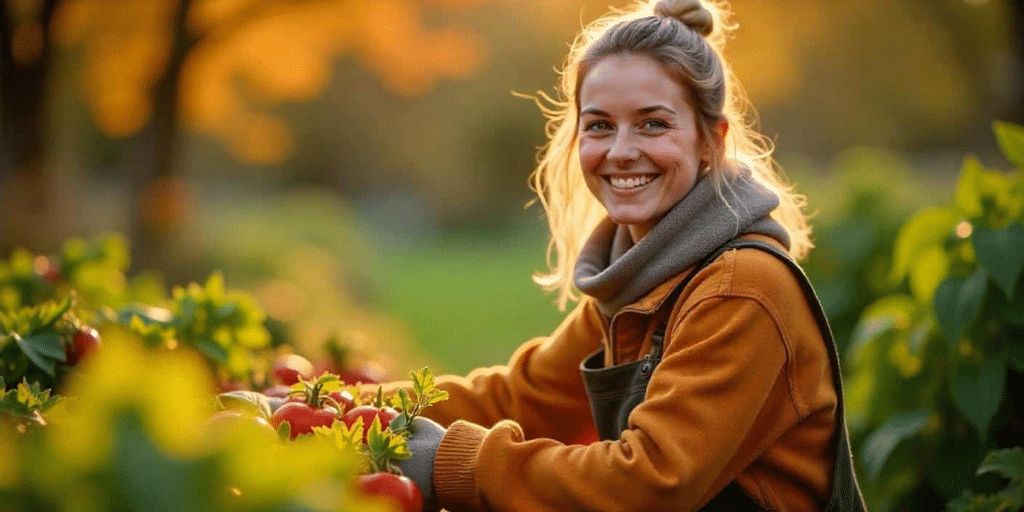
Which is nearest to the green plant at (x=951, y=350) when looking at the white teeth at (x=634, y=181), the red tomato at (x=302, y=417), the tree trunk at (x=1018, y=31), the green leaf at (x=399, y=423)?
the white teeth at (x=634, y=181)

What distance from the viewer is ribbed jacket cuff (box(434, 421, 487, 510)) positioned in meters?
2.16

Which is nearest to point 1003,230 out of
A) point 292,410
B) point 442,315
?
point 292,410

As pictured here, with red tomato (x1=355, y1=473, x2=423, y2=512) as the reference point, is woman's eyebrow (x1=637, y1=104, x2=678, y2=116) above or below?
above

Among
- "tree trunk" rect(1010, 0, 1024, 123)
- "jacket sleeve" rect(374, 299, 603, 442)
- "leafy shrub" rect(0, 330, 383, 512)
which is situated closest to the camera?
"leafy shrub" rect(0, 330, 383, 512)

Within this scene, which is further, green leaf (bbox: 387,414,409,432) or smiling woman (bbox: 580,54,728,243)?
smiling woman (bbox: 580,54,728,243)

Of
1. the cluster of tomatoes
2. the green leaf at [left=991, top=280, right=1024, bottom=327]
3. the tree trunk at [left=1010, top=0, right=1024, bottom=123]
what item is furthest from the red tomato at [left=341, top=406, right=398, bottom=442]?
the tree trunk at [left=1010, top=0, right=1024, bottom=123]

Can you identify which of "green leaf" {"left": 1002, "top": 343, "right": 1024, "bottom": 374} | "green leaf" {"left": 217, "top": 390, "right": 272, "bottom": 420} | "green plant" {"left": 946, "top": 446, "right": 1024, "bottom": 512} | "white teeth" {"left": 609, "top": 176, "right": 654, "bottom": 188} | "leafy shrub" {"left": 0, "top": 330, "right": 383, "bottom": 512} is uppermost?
"leafy shrub" {"left": 0, "top": 330, "right": 383, "bottom": 512}

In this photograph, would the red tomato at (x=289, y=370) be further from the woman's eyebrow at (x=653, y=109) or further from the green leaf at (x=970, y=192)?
the green leaf at (x=970, y=192)

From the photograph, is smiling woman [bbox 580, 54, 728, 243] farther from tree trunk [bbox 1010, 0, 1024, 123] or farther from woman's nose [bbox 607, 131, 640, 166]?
tree trunk [bbox 1010, 0, 1024, 123]

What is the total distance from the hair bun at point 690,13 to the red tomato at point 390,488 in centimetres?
129

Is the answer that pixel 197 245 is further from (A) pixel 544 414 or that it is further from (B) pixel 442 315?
(A) pixel 544 414

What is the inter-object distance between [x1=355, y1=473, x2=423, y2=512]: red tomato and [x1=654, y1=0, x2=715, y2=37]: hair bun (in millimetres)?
1287

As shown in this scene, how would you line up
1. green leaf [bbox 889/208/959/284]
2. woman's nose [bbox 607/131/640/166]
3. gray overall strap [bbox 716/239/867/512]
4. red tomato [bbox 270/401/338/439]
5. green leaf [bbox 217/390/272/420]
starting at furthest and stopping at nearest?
green leaf [bbox 889/208/959/284] → woman's nose [bbox 607/131/640/166] → gray overall strap [bbox 716/239/867/512] → green leaf [bbox 217/390/272/420] → red tomato [bbox 270/401/338/439]

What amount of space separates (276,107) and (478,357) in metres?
21.9
